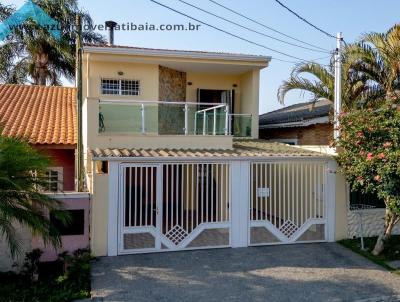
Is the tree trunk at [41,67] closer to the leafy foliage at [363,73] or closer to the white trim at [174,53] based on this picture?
the white trim at [174,53]

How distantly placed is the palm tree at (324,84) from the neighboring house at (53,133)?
28.2ft

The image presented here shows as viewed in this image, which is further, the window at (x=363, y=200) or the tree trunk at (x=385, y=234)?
the window at (x=363, y=200)

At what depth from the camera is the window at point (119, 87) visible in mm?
16734

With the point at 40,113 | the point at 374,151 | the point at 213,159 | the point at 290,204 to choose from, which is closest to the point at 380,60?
the point at 374,151

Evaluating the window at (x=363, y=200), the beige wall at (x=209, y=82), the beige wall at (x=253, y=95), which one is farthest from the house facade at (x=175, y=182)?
the beige wall at (x=209, y=82)

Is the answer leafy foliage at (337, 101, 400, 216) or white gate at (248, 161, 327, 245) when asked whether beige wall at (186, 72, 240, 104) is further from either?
leafy foliage at (337, 101, 400, 216)

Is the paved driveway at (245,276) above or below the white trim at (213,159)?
below

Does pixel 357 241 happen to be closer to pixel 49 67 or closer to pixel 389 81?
pixel 389 81

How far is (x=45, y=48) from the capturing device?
2786 cm

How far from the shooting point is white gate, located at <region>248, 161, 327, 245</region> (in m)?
12.0

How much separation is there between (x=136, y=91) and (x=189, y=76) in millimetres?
2980

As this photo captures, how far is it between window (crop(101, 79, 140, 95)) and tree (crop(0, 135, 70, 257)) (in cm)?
933

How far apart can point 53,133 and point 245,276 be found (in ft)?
30.6

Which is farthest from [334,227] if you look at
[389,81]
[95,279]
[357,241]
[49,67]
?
[49,67]
